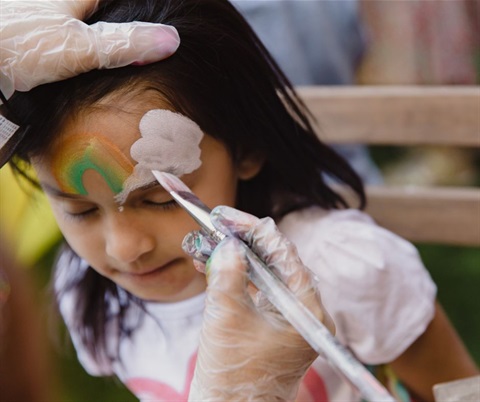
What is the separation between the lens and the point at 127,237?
3.32ft

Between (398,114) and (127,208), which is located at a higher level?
(127,208)

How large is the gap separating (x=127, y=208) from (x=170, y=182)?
0.34 feet

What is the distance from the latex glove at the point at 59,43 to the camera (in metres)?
0.91

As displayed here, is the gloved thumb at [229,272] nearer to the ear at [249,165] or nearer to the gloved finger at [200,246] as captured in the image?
the gloved finger at [200,246]

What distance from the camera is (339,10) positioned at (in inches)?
82.6

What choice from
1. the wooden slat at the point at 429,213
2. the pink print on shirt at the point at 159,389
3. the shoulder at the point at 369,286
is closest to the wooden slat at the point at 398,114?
the wooden slat at the point at 429,213

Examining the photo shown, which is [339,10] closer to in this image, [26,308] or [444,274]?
[444,274]

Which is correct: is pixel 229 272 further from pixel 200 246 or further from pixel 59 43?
pixel 59 43

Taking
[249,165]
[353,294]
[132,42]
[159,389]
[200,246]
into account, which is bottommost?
[159,389]

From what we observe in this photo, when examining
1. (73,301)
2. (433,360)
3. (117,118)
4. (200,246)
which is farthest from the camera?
(73,301)

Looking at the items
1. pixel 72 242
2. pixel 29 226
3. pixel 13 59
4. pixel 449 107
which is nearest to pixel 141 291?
pixel 72 242

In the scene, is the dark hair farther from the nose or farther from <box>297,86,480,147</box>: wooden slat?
<box>297,86,480,147</box>: wooden slat

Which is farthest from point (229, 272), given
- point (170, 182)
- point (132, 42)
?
point (132, 42)

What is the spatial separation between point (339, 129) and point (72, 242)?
604 mm
